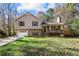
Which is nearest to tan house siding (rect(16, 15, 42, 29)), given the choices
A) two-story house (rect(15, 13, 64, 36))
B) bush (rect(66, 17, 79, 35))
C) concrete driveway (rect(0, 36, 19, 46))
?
two-story house (rect(15, 13, 64, 36))

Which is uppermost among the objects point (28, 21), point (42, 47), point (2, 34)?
point (28, 21)

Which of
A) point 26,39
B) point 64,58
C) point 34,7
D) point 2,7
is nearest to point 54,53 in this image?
point 64,58

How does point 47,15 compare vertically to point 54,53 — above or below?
above

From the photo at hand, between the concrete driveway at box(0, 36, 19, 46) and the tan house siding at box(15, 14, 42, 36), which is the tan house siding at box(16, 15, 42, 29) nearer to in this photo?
the tan house siding at box(15, 14, 42, 36)

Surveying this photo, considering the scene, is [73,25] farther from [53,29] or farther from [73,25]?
[53,29]

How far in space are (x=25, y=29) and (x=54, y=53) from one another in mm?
401

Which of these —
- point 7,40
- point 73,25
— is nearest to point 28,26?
point 7,40

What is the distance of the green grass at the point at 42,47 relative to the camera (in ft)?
8.86

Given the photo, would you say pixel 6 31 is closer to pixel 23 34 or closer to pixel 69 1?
pixel 23 34

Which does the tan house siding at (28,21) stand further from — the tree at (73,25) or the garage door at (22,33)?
the tree at (73,25)

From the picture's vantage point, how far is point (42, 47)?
2.71m

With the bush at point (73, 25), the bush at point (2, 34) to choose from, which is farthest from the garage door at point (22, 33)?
the bush at point (73, 25)

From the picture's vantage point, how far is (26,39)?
2.75 m

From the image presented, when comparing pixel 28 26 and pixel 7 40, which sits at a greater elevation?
pixel 28 26
